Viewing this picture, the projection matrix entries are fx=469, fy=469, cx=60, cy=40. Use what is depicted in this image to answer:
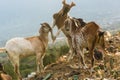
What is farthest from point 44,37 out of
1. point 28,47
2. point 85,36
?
point 85,36

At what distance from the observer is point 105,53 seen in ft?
38.2

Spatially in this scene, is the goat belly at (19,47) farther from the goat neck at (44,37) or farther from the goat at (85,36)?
the goat at (85,36)

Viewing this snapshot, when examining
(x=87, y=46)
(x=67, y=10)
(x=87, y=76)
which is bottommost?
(x=87, y=76)

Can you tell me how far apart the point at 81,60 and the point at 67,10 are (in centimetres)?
175

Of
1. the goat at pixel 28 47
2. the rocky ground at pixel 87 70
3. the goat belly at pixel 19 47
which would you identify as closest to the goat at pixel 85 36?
the rocky ground at pixel 87 70

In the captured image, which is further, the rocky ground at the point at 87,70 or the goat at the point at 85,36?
the goat at the point at 85,36

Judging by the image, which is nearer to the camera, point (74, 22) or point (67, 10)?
point (74, 22)

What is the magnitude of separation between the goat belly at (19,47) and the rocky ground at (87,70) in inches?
27.0

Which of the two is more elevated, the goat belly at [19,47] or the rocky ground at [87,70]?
the goat belly at [19,47]

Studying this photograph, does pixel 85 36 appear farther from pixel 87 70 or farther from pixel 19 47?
pixel 19 47

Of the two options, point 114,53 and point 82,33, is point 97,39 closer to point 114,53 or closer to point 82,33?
point 82,33

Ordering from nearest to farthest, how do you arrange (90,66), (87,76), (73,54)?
1. (87,76)
2. (90,66)
3. (73,54)

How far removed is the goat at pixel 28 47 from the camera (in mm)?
11938

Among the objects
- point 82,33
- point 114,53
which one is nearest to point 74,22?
point 82,33
